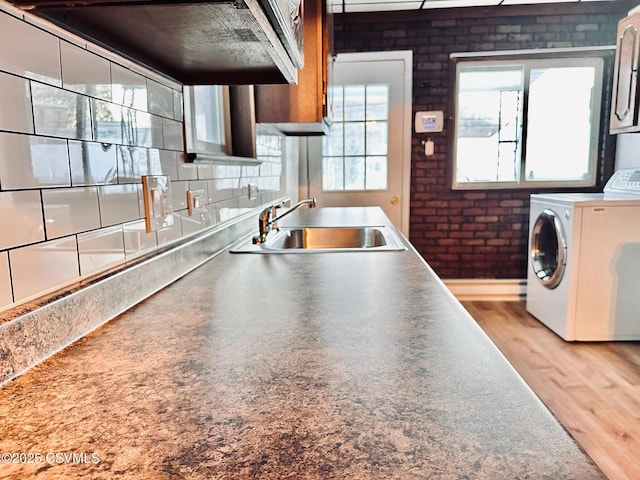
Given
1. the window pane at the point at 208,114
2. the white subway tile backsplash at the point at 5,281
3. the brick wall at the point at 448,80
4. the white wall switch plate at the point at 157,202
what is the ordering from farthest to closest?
the brick wall at the point at 448,80
the window pane at the point at 208,114
the white wall switch plate at the point at 157,202
the white subway tile backsplash at the point at 5,281

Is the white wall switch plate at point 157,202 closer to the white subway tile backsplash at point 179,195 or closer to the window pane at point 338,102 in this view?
the white subway tile backsplash at point 179,195

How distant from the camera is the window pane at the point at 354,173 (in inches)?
150

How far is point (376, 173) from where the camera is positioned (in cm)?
380

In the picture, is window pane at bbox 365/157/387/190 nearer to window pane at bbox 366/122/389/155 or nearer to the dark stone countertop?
window pane at bbox 366/122/389/155

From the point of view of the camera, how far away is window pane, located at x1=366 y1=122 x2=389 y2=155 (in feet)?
12.2

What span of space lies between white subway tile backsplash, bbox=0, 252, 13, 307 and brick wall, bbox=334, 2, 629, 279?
3.50 m

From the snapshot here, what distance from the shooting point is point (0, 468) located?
39 cm

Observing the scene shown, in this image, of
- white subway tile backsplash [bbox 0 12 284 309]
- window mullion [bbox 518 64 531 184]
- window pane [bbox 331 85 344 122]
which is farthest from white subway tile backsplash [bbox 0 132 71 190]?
window mullion [bbox 518 64 531 184]

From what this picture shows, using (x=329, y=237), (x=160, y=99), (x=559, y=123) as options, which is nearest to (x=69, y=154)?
(x=160, y=99)

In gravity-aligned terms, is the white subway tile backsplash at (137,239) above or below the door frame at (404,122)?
below

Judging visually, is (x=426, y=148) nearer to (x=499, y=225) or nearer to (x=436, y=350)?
(x=499, y=225)

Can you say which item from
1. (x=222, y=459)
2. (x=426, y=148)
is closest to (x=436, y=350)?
(x=222, y=459)

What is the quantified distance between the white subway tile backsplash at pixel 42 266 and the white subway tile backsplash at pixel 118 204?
111 millimetres

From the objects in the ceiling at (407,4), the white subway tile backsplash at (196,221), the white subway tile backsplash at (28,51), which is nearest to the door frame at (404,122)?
the ceiling at (407,4)
